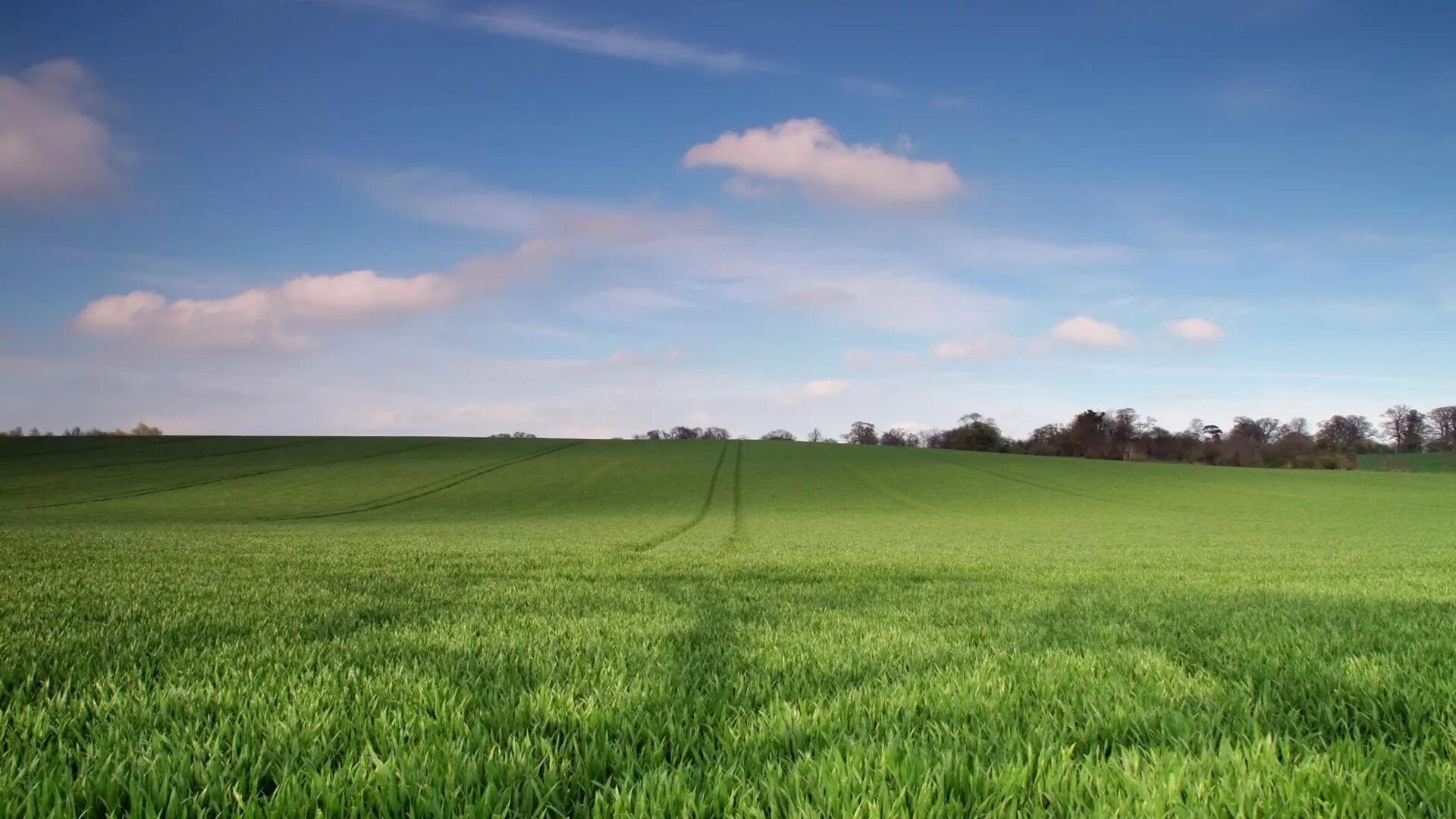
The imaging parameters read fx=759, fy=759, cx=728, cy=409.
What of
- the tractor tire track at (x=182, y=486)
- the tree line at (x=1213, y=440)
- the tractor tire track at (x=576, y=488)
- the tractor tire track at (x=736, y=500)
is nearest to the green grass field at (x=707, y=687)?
the tractor tire track at (x=736, y=500)

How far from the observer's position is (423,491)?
181 feet

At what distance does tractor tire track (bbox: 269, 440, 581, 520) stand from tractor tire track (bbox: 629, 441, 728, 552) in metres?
19.1

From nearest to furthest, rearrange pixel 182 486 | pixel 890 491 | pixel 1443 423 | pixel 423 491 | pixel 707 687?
pixel 707 687, pixel 182 486, pixel 423 491, pixel 890 491, pixel 1443 423

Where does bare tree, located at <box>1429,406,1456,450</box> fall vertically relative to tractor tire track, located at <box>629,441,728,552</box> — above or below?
above

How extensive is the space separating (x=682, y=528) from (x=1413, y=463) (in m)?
122

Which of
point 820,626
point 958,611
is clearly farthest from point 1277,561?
point 820,626

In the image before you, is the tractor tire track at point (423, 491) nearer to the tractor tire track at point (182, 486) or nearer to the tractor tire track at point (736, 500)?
the tractor tire track at point (182, 486)

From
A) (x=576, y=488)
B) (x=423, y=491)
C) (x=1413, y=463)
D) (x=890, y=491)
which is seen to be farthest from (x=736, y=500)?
(x=1413, y=463)

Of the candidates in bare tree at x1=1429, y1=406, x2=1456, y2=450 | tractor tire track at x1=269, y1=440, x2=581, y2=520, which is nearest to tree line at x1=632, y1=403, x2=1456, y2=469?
bare tree at x1=1429, y1=406, x2=1456, y2=450

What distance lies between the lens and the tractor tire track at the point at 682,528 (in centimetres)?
2345

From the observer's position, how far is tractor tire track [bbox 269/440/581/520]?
40322 millimetres

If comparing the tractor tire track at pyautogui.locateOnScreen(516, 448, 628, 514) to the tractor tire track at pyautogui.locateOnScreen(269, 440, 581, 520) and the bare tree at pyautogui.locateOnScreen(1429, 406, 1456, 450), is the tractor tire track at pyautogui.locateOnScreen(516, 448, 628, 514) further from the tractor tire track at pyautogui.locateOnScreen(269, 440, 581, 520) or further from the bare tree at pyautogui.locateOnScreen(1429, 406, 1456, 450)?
the bare tree at pyautogui.locateOnScreen(1429, 406, 1456, 450)

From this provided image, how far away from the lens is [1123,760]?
2.95 meters

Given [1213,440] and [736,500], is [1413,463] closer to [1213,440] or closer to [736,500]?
[1213,440]
